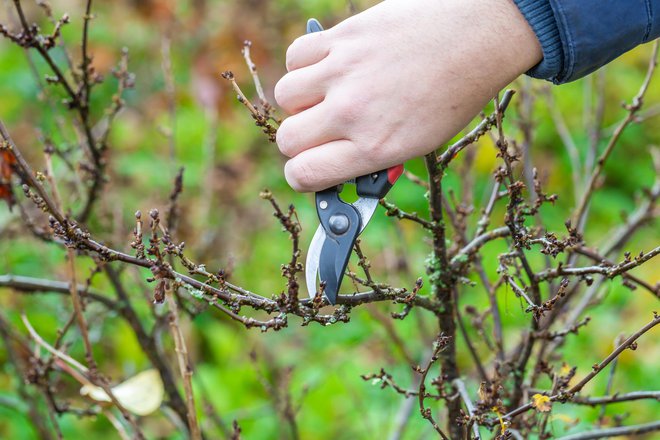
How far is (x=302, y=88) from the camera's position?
49.2 inches

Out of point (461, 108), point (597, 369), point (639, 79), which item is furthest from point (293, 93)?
point (639, 79)

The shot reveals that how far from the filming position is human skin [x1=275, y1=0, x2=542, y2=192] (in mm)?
1183

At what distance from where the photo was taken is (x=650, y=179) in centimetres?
471

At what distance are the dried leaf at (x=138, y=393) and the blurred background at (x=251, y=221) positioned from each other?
29 centimetres

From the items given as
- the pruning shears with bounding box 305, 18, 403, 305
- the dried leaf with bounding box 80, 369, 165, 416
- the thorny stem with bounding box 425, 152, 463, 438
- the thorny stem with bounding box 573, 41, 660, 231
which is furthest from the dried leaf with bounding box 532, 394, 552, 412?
the dried leaf with bounding box 80, 369, 165, 416

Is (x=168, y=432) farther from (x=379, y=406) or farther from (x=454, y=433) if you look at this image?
(x=454, y=433)

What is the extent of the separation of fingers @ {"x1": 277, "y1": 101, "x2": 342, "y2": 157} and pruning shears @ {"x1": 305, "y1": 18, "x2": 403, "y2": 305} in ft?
0.35

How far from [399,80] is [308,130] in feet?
0.58

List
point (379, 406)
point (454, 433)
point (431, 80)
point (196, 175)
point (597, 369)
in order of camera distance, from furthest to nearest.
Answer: point (196, 175) < point (379, 406) < point (454, 433) < point (597, 369) < point (431, 80)

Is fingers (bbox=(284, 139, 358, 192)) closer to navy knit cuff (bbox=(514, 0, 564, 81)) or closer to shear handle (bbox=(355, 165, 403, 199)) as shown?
shear handle (bbox=(355, 165, 403, 199))

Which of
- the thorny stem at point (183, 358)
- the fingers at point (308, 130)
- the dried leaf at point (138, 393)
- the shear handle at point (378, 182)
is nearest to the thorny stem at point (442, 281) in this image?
the shear handle at point (378, 182)

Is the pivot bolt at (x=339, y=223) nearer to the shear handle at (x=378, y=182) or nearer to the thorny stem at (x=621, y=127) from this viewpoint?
the shear handle at (x=378, y=182)

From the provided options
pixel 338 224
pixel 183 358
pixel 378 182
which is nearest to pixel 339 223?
pixel 338 224

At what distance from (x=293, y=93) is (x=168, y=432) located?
2.35m
